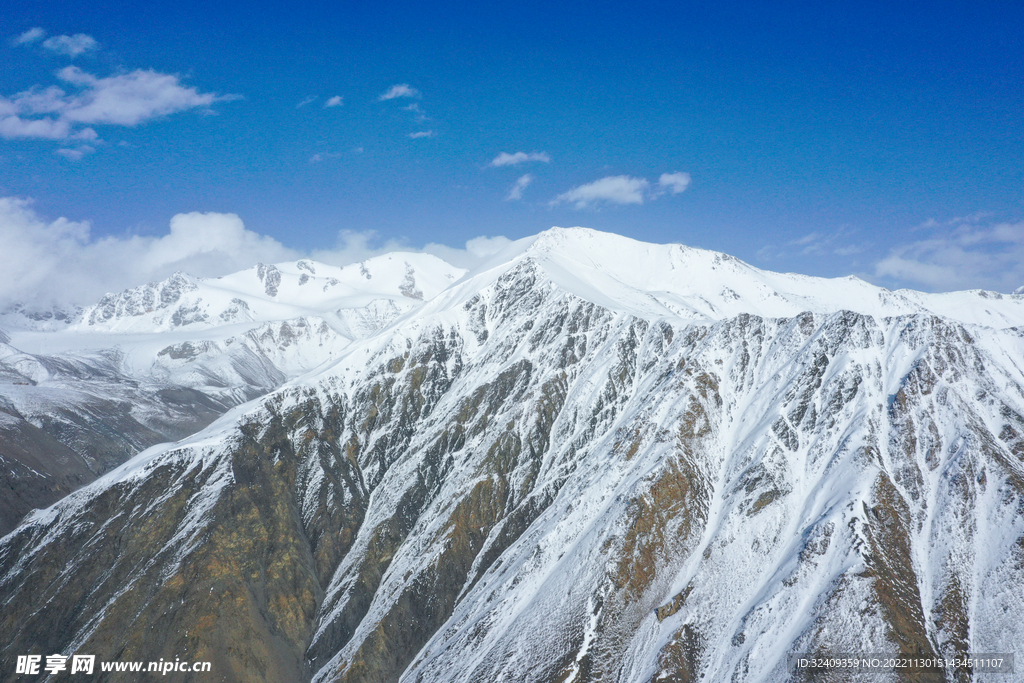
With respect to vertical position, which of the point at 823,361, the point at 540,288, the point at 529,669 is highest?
the point at 540,288

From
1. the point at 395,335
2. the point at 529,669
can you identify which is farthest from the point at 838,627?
the point at 395,335

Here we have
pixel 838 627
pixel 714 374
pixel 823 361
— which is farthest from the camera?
pixel 714 374

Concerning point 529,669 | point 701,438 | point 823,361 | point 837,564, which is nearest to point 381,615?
point 529,669

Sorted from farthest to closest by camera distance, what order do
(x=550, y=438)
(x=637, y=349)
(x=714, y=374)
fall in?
(x=637, y=349) < (x=550, y=438) < (x=714, y=374)

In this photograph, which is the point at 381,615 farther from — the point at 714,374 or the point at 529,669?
the point at 714,374

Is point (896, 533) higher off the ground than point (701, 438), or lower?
lower

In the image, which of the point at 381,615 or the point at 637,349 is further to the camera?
the point at 637,349
